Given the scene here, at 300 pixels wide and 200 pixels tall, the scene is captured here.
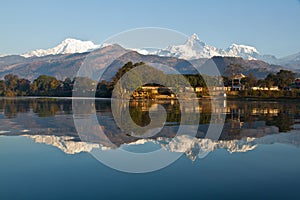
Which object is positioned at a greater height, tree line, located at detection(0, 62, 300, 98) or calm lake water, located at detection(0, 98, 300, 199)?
tree line, located at detection(0, 62, 300, 98)

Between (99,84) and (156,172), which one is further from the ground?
(99,84)

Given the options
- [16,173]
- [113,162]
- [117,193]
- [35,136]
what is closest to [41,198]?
[117,193]

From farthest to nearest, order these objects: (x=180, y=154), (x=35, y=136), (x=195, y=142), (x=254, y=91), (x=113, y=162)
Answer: (x=254, y=91) < (x=35, y=136) < (x=195, y=142) < (x=180, y=154) < (x=113, y=162)

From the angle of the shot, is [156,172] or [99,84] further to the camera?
[99,84]

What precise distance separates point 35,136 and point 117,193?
10066 mm

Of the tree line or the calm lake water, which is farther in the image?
the tree line

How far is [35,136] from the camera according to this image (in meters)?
16.3

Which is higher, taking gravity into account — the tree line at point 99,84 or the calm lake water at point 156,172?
the tree line at point 99,84

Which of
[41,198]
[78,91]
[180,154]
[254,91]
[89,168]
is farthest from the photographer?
[78,91]

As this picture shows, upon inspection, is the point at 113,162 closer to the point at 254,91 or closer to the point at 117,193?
the point at 117,193

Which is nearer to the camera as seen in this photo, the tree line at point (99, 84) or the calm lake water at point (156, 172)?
the calm lake water at point (156, 172)

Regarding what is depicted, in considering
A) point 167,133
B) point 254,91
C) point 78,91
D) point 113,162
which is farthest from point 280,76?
point 113,162

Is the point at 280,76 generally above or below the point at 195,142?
above

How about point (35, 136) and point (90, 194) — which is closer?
point (90, 194)
